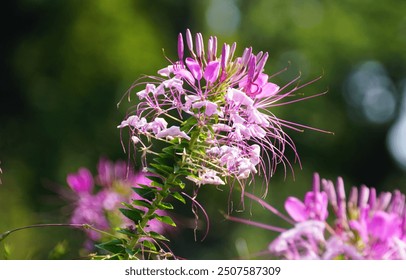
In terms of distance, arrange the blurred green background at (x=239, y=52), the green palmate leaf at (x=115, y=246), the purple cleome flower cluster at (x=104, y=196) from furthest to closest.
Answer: the blurred green background at (x=239, y=52) → the purple cleome flower cluster at (x=104, y=196) → the green palmate leaf at (x=115, y=246)

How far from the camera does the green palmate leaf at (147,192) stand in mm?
1244

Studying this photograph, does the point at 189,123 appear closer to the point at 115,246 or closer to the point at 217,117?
the point at 217,117

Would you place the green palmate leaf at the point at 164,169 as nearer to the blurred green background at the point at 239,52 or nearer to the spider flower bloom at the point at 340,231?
the spider flower bloom at the point at 340,231

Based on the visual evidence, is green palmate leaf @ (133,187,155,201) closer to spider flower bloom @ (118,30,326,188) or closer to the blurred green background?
spider flower bloom @ (118,30,326,188)

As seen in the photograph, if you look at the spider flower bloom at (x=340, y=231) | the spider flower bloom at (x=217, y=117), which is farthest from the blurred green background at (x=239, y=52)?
the spider flower bloom at (x=217, y=117)

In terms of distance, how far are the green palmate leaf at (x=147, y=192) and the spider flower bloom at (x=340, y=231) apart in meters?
0.19

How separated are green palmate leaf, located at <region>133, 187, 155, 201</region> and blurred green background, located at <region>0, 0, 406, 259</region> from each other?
31.2 feet

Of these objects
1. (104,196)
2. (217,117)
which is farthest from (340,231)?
(104,196)

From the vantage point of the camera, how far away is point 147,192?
1254mm

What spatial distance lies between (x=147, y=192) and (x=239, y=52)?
34.8ft

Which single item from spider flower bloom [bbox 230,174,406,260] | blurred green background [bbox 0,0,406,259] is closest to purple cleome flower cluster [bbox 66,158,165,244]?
spider flower bloom [bbox 230,174,406,260]

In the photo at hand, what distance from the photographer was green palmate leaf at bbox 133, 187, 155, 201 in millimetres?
1244

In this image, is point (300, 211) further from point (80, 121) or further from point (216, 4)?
point (216, 4)

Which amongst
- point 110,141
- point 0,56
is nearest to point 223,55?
point 110,141
